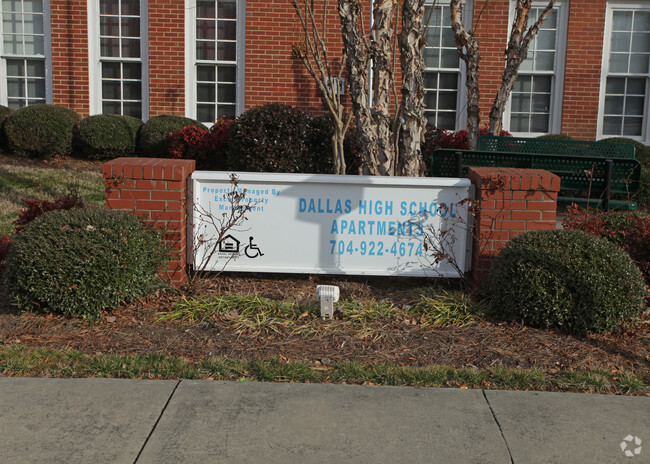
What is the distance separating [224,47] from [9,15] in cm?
407

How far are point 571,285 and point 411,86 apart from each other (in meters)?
2.98

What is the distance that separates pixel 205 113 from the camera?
13.8m

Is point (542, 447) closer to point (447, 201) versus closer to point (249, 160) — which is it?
point (447, 201)

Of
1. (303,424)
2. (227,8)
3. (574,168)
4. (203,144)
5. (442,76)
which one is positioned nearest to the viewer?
(303,424)

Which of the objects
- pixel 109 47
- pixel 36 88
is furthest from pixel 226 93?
pixel 36 88

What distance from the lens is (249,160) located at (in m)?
10.0

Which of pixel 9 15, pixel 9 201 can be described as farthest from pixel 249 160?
pixel 9 15

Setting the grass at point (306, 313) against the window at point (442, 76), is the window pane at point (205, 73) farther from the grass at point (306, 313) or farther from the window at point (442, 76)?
the grass at point (306, 313)

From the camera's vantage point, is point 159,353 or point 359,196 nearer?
point 159,353

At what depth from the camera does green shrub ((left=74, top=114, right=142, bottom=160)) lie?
481 inches

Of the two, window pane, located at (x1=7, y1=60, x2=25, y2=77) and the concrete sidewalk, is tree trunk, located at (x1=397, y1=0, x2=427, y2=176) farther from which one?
window pane, located at (x1=7, y1=60, x2=25, y2=77)

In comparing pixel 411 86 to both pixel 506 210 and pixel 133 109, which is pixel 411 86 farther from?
pixel 133 109

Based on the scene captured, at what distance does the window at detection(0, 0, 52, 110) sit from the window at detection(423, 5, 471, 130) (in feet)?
23.4

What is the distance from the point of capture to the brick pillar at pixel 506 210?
573cm
